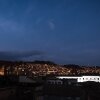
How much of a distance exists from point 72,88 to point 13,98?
32.4 feet

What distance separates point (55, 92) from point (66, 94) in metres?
1.25

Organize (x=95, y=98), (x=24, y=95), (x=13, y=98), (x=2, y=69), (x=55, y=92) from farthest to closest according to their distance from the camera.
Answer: (x=2, y=69) < (x=24, y=95) < (x=13, y=98) < (x=95, y=98) < (x=55, y=92)

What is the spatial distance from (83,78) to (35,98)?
44349 mm

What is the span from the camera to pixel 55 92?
30281 mm

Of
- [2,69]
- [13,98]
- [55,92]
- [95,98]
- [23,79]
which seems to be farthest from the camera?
[2,69]

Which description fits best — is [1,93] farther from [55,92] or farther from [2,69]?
[2,69]

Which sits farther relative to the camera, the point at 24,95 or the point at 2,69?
the point at 2,69

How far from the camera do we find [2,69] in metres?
73.4

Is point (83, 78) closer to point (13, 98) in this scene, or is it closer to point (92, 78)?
point (92, 78)

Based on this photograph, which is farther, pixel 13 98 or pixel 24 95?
pixel 24 95

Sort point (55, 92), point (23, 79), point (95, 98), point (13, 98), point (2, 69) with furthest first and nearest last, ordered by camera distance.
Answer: point (2, 69)
point (23, 79)
point (13, 98)
point (95, 98)
point (55, 92)

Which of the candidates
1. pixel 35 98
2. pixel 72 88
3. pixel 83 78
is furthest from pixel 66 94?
pixel 83 78

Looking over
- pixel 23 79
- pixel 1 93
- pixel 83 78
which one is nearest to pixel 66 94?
pixel 1 93

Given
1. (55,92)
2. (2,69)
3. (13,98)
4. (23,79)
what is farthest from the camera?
(2,69)
